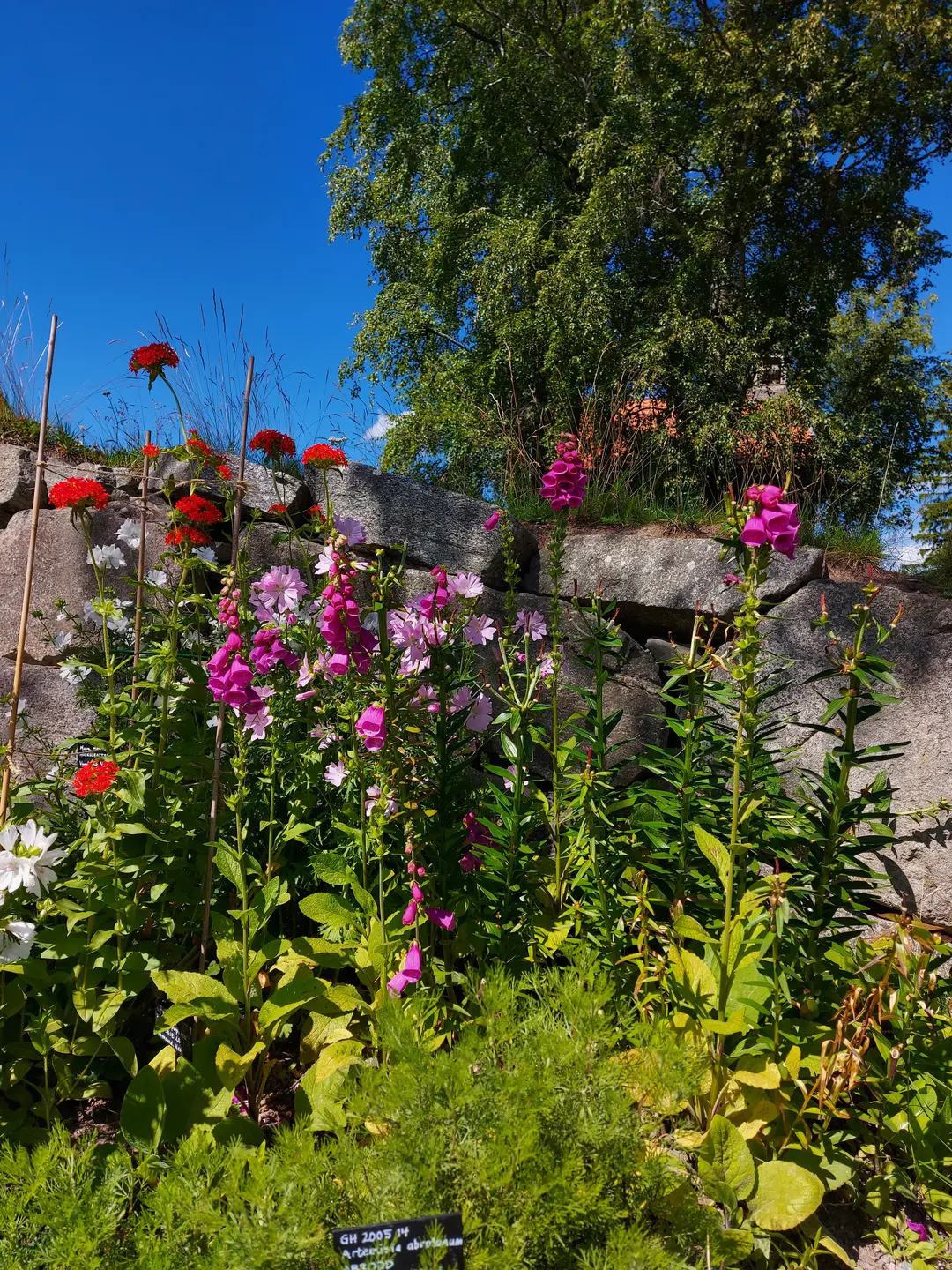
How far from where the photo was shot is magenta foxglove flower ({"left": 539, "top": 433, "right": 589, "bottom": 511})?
2.17 metres

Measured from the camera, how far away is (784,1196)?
1.56 metres

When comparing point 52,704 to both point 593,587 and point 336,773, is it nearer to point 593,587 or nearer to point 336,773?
point 336,773

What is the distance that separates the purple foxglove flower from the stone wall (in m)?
1.84

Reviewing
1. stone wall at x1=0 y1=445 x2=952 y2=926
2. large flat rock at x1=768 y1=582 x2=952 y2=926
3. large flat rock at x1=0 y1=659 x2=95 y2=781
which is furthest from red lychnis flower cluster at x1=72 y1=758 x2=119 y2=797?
large flat rock at x1=768 y1=582 x2=952 y2=926

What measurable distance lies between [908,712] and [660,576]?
1.37m

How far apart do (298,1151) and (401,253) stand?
565 inches

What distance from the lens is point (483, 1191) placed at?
1.21m

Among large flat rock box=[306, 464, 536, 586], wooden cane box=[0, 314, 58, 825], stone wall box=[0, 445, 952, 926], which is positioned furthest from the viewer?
large flat rock box=[306, 464, 536, 586]

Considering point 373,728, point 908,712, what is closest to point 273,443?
point 373,728

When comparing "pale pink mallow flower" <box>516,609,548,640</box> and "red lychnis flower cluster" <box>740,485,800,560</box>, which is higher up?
"red lychnis flower cluster" <box>740,485,800,560</box>

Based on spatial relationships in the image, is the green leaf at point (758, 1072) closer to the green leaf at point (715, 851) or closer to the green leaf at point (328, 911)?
the green leaf at point (715, 851)

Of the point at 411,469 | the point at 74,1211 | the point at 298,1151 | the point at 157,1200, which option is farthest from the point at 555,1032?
the point at 411,469

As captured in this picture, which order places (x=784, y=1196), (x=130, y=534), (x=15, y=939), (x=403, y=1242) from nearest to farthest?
(x=403, y=1242) → (x=784, y=1196) → (x=15, y=939) → (x=130, y=534)

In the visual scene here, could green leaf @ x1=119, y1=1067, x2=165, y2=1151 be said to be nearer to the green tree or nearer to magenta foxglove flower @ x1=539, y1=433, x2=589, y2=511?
magenta foxglove flower @ x1=539, y1=433, x2=589, y2=511
